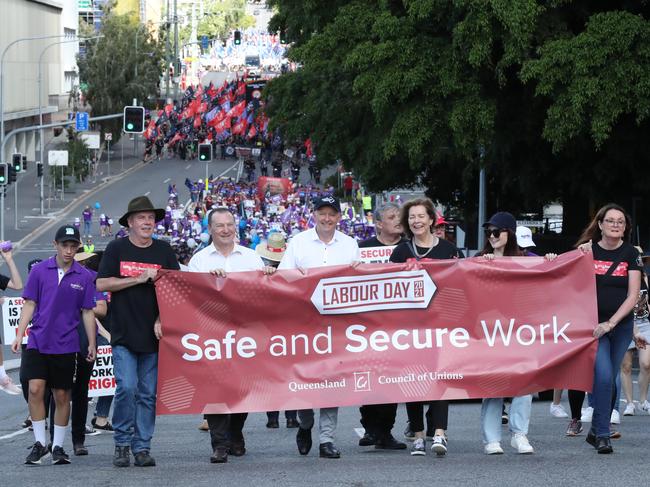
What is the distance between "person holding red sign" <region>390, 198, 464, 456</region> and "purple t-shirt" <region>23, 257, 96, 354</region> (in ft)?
7.22

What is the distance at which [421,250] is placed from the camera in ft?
35.2

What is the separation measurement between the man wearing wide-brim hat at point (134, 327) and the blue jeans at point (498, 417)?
7.47ft

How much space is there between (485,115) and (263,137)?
63.4 m

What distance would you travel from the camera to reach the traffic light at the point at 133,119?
145 ft

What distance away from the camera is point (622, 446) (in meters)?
10.9

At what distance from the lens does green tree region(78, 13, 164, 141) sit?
324 ft

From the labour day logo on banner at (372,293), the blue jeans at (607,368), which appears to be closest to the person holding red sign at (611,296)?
the blue jeans at (607,368)

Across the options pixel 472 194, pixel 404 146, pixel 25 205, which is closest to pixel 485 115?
pixel 404 146

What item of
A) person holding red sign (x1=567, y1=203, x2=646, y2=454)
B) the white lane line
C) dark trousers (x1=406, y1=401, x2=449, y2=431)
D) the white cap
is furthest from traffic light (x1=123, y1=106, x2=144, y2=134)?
person holding red sign (x1=567, y1=203, x2=646, y2=454)

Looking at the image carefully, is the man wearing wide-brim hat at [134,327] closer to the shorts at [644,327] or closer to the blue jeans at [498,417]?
the blue jeans at [498,417]

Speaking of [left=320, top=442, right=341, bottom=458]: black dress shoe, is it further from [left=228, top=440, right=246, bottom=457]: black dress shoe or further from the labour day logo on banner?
the labour day logo on banner

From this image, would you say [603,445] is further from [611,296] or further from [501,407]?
[611,296]

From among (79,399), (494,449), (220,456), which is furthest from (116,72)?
(494,449)

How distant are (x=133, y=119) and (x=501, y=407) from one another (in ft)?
114
